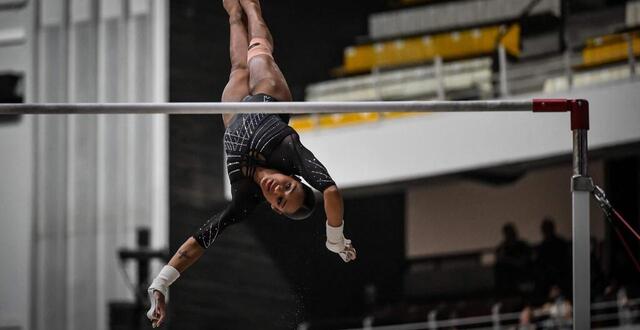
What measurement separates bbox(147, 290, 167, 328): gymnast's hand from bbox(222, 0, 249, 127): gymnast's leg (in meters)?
0.80

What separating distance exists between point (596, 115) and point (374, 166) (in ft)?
6.57

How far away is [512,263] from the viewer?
33.2 feet

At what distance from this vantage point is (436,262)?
1173 cm

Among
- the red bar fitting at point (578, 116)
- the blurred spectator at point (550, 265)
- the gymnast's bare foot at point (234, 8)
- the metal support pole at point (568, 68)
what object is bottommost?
the blurred spectator at point (550, 265)

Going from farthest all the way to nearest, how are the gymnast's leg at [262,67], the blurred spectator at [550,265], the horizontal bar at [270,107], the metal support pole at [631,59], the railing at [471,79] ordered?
the railing at [471,79] < the blurred spectator at [550,265] < the metal support pole at [631,59] < the gymnast's leg at [262,67] < the horizontal bar at [270,107]

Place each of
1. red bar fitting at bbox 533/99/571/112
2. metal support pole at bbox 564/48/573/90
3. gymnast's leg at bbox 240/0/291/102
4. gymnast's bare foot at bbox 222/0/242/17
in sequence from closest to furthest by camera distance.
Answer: red bar fitting at bbox 533/99/571/112
gymnast's leg at bbox 240/0/291/102
gymnast's bare foot at bbox 222/0/242/17
metal support pole at bbox 564/48/573/90

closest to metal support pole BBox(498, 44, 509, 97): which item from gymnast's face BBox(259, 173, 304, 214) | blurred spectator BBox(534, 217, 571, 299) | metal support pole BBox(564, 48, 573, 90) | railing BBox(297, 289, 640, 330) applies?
metal support pole BBox(564, 48, 573, 90)

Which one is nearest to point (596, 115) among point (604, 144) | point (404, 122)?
point (604, 144)

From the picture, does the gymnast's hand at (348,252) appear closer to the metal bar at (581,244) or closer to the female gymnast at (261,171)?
the female gymnast at (261,171)

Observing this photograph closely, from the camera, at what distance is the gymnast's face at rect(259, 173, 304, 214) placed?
188 inches

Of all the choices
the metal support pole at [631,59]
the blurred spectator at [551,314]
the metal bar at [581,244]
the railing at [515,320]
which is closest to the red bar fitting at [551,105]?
the metal bar at [581,244]

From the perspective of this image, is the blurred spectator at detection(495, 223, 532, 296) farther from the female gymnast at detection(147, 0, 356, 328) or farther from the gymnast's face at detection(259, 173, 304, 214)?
the gymnast's face at detection(259, 173, 304, 214)

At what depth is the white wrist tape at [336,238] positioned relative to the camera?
191 inches

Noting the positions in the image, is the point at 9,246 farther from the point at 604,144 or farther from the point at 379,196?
the point at 604,144
